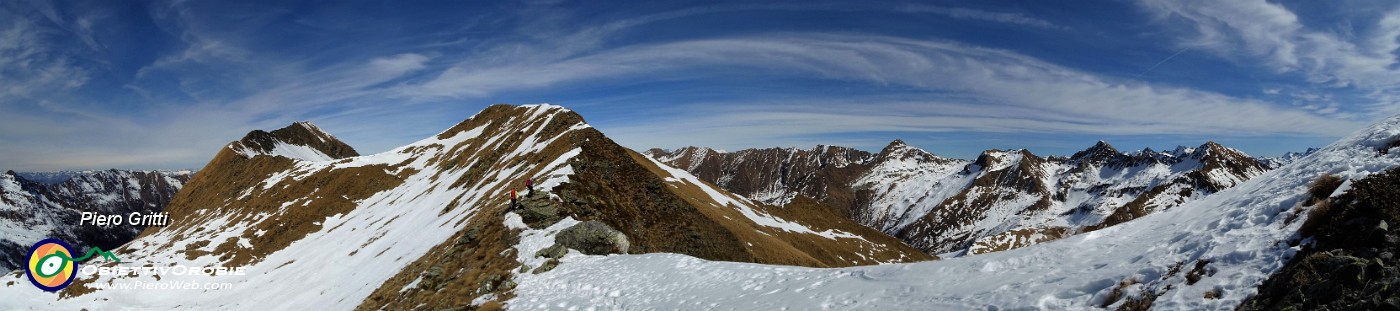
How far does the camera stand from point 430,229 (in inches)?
1591

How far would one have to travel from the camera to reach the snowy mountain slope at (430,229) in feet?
94.5

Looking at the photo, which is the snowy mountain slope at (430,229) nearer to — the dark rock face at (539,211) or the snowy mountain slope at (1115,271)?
the dark rock face at (539,211)

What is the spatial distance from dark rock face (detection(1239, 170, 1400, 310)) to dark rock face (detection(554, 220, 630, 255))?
22.9 metres

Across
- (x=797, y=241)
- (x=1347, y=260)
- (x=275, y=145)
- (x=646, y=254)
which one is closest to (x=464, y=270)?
(x=646, y=254)

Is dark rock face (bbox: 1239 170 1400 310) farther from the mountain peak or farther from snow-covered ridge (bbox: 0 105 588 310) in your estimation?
the mountain peak

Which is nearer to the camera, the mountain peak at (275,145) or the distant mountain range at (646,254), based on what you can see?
the distant mountain range at (646,254)

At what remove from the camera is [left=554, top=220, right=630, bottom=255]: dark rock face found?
→ 26531 millimetres

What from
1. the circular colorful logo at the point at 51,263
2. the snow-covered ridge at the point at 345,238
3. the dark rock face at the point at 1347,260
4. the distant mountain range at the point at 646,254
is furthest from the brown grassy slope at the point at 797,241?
the dark rock face at the point at 1347,260

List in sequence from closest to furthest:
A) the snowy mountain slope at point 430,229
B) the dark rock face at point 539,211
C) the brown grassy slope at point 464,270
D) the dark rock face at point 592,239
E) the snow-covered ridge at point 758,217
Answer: the brown grassy slope at point 464,270 → the dark rock face at point 592,239 → the snowy mountain slope at point 430,229 → the dark rock face at point 539,211 → the snow-covered ridge at point 758,217

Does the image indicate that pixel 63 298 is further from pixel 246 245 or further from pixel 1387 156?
pixel 1387 156

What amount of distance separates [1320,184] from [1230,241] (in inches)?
103

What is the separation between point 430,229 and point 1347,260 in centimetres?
4392

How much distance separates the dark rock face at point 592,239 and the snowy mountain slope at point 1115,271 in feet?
26.1

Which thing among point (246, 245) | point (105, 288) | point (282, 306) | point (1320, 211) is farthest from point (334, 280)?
point (1320, 211)
